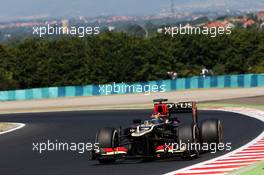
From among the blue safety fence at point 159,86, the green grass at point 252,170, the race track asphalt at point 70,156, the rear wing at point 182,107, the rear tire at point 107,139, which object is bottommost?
the blue safety fence at point 159,86

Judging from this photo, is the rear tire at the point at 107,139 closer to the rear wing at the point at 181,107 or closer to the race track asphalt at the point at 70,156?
the race track asphalt at the point at 70,156

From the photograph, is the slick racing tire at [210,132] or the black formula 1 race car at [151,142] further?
the slick racing tire at [210,132]

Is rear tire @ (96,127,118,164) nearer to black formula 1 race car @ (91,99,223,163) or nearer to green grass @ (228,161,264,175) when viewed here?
black formula 1 race car @ (91,99,223,163)

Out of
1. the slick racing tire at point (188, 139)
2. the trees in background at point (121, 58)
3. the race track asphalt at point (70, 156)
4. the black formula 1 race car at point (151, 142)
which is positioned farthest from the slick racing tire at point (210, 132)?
the trees in background at point (121, 58)

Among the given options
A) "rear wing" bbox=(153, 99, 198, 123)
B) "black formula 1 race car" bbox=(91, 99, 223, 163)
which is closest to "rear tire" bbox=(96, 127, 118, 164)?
"black formula 1 race car" bbox=(91, 99, 223, 163)

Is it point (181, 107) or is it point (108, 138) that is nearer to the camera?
point (108, 138)

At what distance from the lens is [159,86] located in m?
67.9

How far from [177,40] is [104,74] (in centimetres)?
1476

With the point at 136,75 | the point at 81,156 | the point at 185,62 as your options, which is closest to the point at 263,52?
the point at 185,62

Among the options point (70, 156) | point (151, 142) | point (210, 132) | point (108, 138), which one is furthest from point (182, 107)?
point (70, 156)

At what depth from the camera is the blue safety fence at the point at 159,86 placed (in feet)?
219

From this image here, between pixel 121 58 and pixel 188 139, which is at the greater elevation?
pixel 188 139

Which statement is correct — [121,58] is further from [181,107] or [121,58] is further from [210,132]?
[210,132]

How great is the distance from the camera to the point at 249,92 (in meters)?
60.0
